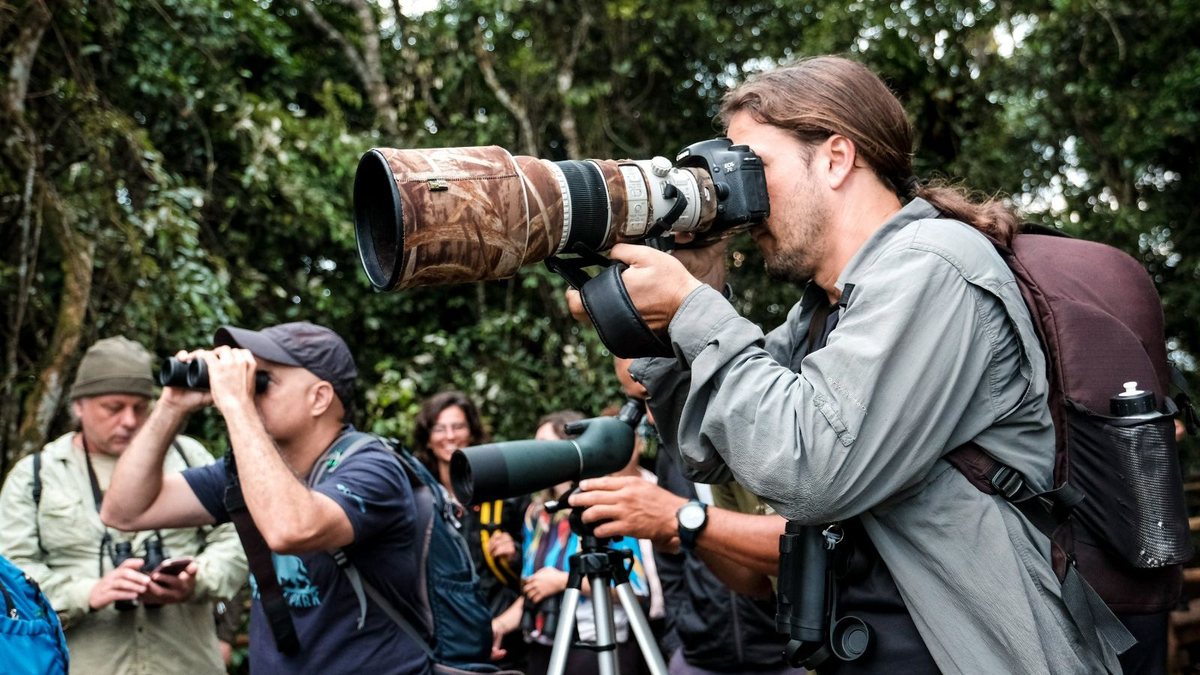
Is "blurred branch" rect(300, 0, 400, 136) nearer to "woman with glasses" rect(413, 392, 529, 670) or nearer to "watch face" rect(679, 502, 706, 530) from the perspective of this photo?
"woman with glasses" rect(413, 392, 529, 670)

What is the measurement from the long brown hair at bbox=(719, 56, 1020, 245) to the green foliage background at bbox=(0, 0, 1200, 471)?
12.7ft

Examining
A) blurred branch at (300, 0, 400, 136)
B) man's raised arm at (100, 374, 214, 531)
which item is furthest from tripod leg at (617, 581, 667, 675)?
blurred branch at (300, 0, 400, 136)

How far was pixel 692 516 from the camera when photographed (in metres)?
2.12

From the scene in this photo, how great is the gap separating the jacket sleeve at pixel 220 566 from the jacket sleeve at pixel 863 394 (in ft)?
7.32

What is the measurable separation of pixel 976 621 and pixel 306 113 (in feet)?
25.6

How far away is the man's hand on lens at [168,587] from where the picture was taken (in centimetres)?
294

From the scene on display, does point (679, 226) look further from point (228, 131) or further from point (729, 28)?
point (729, 28)

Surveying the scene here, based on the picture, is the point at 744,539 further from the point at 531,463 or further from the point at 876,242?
the point at 876,242

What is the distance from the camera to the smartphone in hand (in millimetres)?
2922

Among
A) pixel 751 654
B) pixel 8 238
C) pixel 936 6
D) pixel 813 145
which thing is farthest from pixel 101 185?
pixel 936 6

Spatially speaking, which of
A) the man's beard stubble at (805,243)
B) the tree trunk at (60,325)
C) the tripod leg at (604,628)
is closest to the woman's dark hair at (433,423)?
the tree trunk at (60,325)

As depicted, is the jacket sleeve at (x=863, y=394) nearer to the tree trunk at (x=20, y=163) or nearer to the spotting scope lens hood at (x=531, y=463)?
the spotting scope lens hood at (x=531, y=463)

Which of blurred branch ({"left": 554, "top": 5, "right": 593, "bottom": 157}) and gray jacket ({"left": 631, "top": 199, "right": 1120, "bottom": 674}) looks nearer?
gray jacket ({"left": 631, "top": 199, "right": 1120, "bottom": 674})

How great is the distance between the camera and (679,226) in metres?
1.63
